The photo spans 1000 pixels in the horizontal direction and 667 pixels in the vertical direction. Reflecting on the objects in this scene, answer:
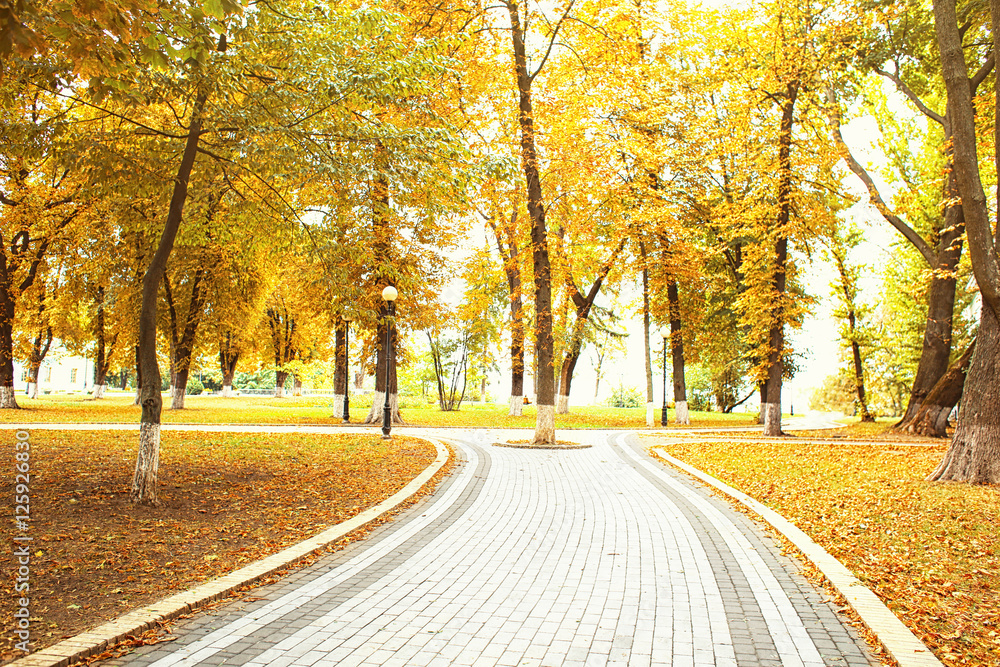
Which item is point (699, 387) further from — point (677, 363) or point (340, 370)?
point (340, 370)

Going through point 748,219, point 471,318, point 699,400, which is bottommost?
point 699,400

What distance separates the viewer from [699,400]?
46.2m

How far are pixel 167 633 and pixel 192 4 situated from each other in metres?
4.83

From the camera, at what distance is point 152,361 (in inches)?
312

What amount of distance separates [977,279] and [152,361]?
11675mm

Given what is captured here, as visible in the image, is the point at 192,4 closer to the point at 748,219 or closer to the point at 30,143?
the point at 30,143

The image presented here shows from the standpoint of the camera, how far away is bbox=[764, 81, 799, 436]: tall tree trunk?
19797 millimetres

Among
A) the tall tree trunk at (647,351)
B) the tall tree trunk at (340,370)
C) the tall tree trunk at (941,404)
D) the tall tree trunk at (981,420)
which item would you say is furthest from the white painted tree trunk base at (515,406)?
the tall tree trunk at (981,420)

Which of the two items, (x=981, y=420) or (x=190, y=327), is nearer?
(x=981, y=420)

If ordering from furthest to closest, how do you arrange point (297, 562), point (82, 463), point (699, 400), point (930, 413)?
point (699, 400) < point (930, 413) < point (82, 463) < point (297, 562)

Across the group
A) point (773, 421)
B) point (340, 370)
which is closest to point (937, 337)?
point (773, 421)

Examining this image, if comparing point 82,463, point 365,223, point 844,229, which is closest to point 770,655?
point 365,223

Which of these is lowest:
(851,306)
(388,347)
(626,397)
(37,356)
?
(626,397)

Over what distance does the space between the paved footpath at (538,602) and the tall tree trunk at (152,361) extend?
2.89m
